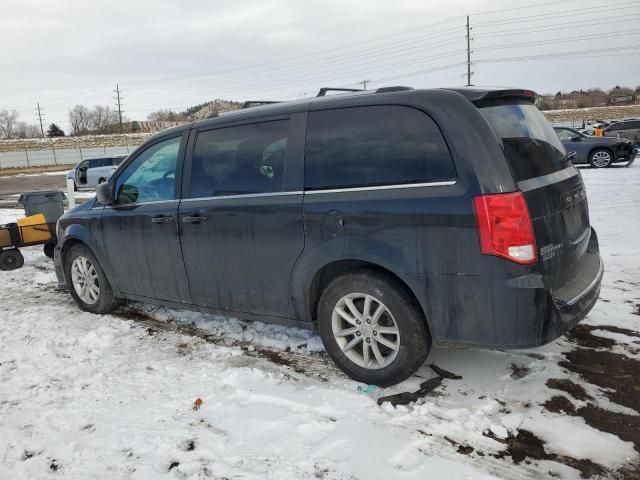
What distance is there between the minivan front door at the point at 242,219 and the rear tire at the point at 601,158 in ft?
56.3

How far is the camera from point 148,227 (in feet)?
14.7

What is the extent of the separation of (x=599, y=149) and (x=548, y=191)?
17.0 metres

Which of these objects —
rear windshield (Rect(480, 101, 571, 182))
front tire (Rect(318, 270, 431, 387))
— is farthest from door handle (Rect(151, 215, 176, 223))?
rear windshield (Rect(480, 101, 571, 182))

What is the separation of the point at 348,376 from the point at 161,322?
86.9 inches

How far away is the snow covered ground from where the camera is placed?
8.67 ft

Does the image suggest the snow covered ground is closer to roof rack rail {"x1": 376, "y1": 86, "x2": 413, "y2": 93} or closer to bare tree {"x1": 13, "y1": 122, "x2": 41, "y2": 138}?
roof rack rail {"x1": 376, "y1": 86, "x2": 413, "y2": 93}

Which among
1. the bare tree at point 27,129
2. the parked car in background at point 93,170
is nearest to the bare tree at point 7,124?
the bare tree at point 27,129

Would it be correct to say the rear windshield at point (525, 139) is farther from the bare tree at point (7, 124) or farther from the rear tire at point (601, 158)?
the bare tree at point (7, 124)

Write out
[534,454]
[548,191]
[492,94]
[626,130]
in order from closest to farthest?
[534,454]
[548,191]
[492,94]
[626,130]

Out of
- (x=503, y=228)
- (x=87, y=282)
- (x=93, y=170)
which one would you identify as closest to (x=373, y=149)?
(x=503, y=228)

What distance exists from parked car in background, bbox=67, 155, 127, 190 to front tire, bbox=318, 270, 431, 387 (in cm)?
2040

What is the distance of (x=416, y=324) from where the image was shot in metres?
3.16

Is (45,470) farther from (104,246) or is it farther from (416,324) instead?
(104,246)

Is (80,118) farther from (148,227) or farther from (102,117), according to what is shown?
(148,227)
